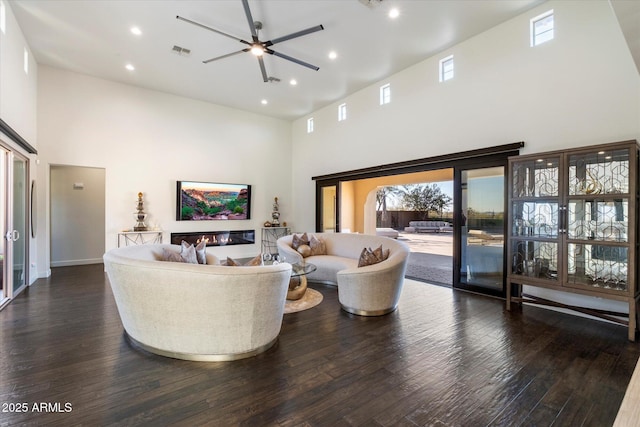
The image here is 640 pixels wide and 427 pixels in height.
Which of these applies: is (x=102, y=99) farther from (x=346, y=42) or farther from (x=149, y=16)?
(x=346, y=42)

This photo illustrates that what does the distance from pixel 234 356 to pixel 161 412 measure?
2.53ft

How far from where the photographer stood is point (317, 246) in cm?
628

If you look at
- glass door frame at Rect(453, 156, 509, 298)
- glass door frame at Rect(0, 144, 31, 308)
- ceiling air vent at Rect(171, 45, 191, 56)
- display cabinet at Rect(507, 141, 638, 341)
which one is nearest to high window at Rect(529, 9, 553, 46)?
glass door frame at Rect(453, 156, 509, 298)

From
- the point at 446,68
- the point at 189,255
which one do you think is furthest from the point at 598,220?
the point at 189,255

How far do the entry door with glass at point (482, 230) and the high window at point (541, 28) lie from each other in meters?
1.94

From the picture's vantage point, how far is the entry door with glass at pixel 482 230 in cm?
489

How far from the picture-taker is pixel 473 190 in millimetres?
5223

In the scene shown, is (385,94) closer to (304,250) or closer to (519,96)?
(519,96)

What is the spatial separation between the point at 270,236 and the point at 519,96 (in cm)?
730

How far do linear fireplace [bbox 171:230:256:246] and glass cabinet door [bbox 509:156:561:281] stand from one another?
6903 millimetres

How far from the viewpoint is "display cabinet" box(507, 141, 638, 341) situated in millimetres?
3302

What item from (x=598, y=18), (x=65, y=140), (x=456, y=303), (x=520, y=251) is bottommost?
(x=456, y=303)

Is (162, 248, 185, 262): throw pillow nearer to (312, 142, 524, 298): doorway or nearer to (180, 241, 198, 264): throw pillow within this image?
(180, 241, 198, 264): throw pillow

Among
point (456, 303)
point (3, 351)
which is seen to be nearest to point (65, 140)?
point (3, 351)
